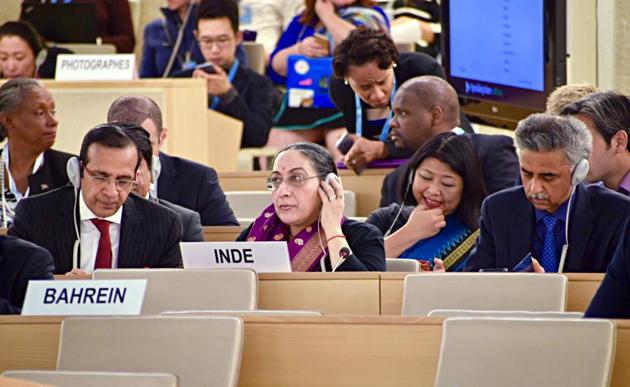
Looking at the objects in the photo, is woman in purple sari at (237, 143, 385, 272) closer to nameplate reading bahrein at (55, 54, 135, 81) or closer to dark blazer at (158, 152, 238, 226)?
dark blazer at (158, 152, 238, 226)

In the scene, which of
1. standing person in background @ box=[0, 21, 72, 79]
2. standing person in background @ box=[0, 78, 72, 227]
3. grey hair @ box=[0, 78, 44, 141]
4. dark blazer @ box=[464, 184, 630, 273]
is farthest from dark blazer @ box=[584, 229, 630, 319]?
standing person in background @ box=[0, 21, 72, 79]

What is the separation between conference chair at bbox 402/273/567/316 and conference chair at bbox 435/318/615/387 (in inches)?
27.1

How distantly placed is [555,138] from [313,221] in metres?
0.91

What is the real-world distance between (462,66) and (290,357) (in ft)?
13.1

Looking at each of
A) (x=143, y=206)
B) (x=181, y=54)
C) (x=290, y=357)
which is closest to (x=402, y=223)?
(x=143, y=206)

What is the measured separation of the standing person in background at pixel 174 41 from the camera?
950 centimetres

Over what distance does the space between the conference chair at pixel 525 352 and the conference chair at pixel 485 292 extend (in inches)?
27.1

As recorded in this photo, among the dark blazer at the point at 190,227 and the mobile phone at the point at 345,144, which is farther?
the mobile phone at the point at 345,144

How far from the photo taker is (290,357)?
3529 millimetres

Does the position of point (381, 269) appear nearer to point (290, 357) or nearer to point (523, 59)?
point (290, 357)

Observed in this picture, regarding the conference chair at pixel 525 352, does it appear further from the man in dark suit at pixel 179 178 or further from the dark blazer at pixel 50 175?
the dark blazer at pixel 50 175

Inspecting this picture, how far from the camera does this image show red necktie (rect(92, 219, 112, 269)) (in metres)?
5.13

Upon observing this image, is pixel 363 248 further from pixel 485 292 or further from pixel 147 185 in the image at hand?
pixel 147 185

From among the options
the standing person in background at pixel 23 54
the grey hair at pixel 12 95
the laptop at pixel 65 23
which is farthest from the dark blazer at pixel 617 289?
the laptop at pixel 65 23
